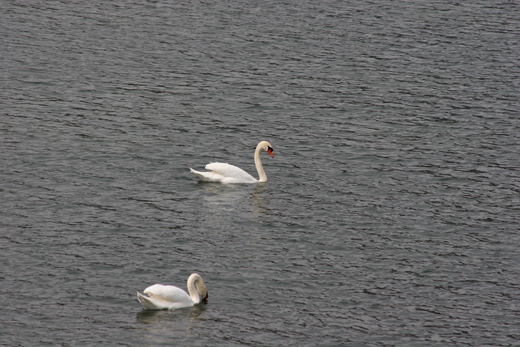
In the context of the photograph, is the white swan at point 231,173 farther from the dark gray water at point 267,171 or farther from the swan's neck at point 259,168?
the dark gray water at point 267,171

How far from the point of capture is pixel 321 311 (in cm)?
2012

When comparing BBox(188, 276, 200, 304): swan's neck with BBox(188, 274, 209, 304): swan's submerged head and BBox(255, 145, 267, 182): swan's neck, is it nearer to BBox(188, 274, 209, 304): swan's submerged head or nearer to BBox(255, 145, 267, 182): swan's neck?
BBox(188, 274, 209, 304): swan's submerged head

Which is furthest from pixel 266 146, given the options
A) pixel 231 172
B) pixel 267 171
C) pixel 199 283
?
pixel 199 283

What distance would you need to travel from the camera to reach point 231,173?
95.1 ft

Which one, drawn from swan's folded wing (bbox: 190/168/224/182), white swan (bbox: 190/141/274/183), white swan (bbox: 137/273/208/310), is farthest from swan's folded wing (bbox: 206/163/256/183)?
white swan (bbox: 137/273/208/310)

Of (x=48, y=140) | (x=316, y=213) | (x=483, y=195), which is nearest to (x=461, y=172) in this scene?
(x=483, y=195)

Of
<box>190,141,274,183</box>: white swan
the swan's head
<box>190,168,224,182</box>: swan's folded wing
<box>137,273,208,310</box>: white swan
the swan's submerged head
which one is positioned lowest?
<box>137,273,208,310</box>: white swan

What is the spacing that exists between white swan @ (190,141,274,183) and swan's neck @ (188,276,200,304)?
8595 mm

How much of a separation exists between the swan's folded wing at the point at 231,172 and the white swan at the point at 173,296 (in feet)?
28.0

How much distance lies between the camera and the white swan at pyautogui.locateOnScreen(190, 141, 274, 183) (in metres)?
28.6

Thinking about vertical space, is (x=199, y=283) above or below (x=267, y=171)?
below

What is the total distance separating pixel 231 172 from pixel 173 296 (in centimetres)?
942

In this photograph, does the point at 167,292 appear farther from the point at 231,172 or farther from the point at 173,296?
the point at 231,172

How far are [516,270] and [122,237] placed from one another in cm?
1039
